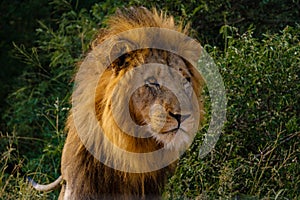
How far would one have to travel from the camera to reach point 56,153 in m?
5.88

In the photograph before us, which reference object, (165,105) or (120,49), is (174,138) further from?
(120,49)

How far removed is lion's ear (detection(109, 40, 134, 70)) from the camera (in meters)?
3.82

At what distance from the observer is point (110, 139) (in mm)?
3770

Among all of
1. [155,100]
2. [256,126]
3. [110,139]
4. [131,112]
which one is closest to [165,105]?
[155,100]

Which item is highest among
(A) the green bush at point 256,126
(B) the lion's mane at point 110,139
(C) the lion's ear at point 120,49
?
(C) the lion's ear at point 120,49

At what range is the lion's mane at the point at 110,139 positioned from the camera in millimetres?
3775

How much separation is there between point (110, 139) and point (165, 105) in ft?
1.20

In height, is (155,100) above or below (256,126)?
above

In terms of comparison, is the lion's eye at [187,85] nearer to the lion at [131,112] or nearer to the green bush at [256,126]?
the lion at [131,112]

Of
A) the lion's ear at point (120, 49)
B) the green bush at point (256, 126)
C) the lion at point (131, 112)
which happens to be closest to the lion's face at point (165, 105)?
the lion at point (131, 112)

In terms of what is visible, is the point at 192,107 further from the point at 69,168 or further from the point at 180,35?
the point at 69,168

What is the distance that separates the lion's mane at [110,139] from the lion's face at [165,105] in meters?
0.08

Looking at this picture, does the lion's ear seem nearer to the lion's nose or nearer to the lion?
the lion

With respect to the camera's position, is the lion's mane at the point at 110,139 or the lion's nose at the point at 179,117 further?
the lion's mane at the point at 110,139
